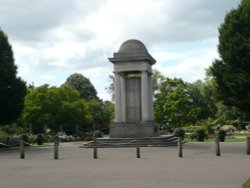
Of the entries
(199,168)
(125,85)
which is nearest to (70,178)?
(199,168)

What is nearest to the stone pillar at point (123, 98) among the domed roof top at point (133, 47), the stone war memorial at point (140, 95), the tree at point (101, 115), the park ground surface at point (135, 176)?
the stone war memorial at point (140, 95)

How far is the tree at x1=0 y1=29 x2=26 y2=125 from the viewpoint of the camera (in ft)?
103

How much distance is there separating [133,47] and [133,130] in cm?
694

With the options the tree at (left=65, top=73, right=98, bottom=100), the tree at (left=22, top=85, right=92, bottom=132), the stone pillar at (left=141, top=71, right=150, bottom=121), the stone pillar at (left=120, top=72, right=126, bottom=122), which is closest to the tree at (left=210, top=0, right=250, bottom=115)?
the stone pillar at (left=141, top=71, right=150, bottom=121)

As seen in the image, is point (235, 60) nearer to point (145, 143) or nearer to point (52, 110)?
point (145, 143)

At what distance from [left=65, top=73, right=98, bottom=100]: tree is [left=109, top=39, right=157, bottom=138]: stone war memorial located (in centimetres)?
6043

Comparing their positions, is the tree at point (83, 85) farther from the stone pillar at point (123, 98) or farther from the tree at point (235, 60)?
the tree at point (235, 60)

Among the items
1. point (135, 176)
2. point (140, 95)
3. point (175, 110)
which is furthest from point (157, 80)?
point (135, 176)

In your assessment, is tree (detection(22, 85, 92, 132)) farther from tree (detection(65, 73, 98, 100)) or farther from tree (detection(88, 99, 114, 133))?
tree (detection(65, 73, 98, 100))

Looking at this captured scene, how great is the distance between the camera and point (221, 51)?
25.8 meters

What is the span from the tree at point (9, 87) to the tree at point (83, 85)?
197 feet

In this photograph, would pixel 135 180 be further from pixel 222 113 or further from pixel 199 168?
pixel 222 113

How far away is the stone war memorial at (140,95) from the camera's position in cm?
3141

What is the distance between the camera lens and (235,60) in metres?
24.4
